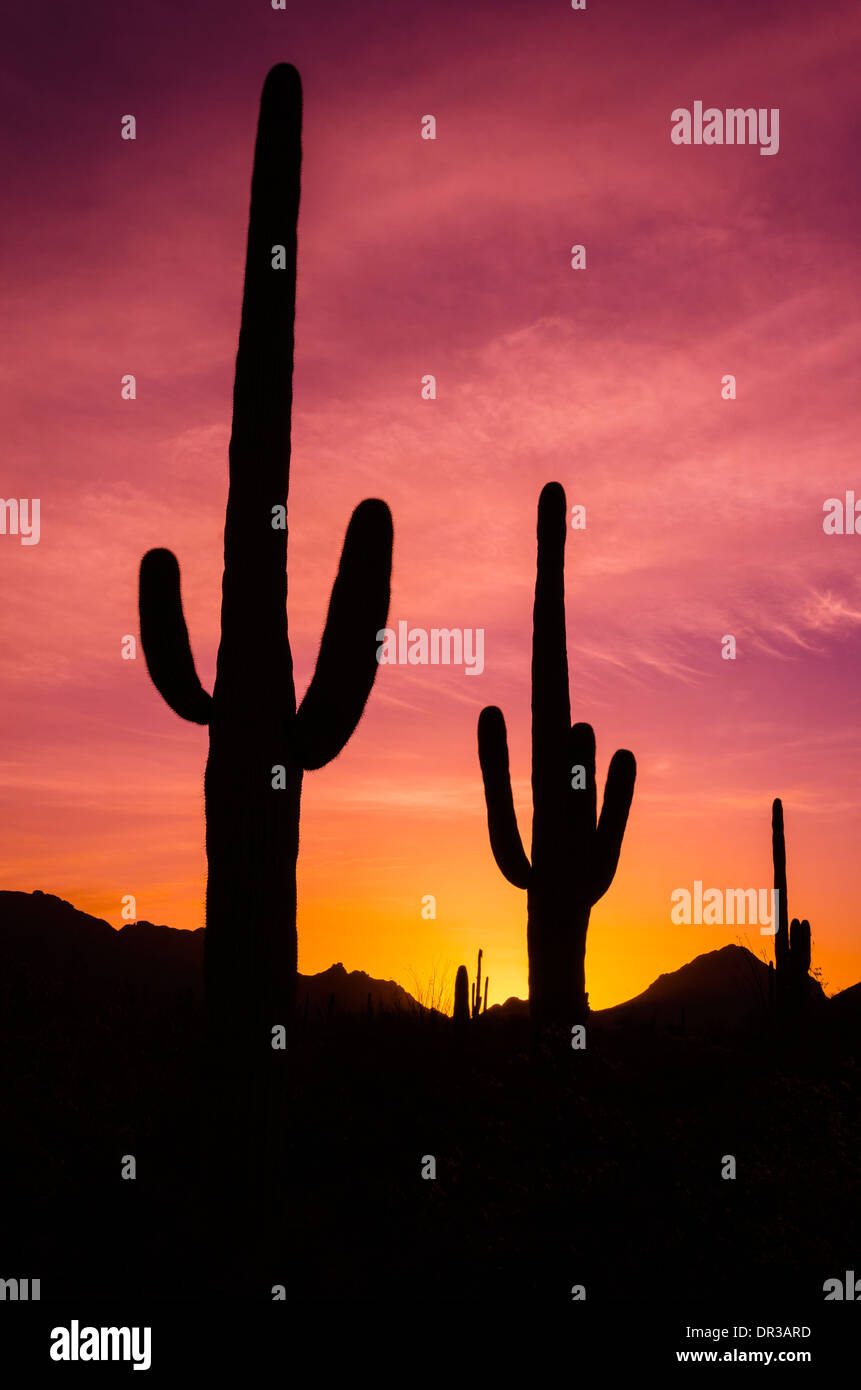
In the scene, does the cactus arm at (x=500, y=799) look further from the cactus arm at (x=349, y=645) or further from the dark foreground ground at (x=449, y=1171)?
the cactus arm at (x=349, y=645)

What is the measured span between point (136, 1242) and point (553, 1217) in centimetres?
345

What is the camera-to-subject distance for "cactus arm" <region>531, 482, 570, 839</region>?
13.7 metres

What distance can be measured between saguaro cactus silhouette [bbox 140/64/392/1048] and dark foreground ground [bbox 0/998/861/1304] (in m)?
1.08

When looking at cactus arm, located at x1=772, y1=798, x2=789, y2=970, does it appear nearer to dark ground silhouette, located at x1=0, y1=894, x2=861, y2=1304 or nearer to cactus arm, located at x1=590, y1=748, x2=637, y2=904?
dark ground silhouette, located at x1=0, y1=894, x2=861, y2=1304

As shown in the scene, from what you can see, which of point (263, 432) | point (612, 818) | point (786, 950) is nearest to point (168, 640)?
point (263, 432)

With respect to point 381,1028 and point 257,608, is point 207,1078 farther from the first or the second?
point 381,1028

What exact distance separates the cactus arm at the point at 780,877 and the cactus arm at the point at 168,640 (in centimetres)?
1346

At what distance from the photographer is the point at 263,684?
8492 mm

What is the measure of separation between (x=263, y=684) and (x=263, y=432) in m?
1.92

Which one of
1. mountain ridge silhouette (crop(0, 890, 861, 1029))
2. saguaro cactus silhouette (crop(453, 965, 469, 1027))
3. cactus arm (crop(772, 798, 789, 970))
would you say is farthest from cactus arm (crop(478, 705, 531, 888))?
mountain ridge silhouette (crop(0, 890, 861, 1029))

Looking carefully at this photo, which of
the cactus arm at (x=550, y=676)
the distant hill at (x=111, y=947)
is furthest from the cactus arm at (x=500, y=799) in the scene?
the distant hill at (x=111, y=947)

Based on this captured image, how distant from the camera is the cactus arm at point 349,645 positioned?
27.5 feet

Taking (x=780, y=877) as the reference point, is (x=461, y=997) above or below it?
below

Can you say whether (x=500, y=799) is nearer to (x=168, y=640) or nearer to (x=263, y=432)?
(x=168, y=640)
